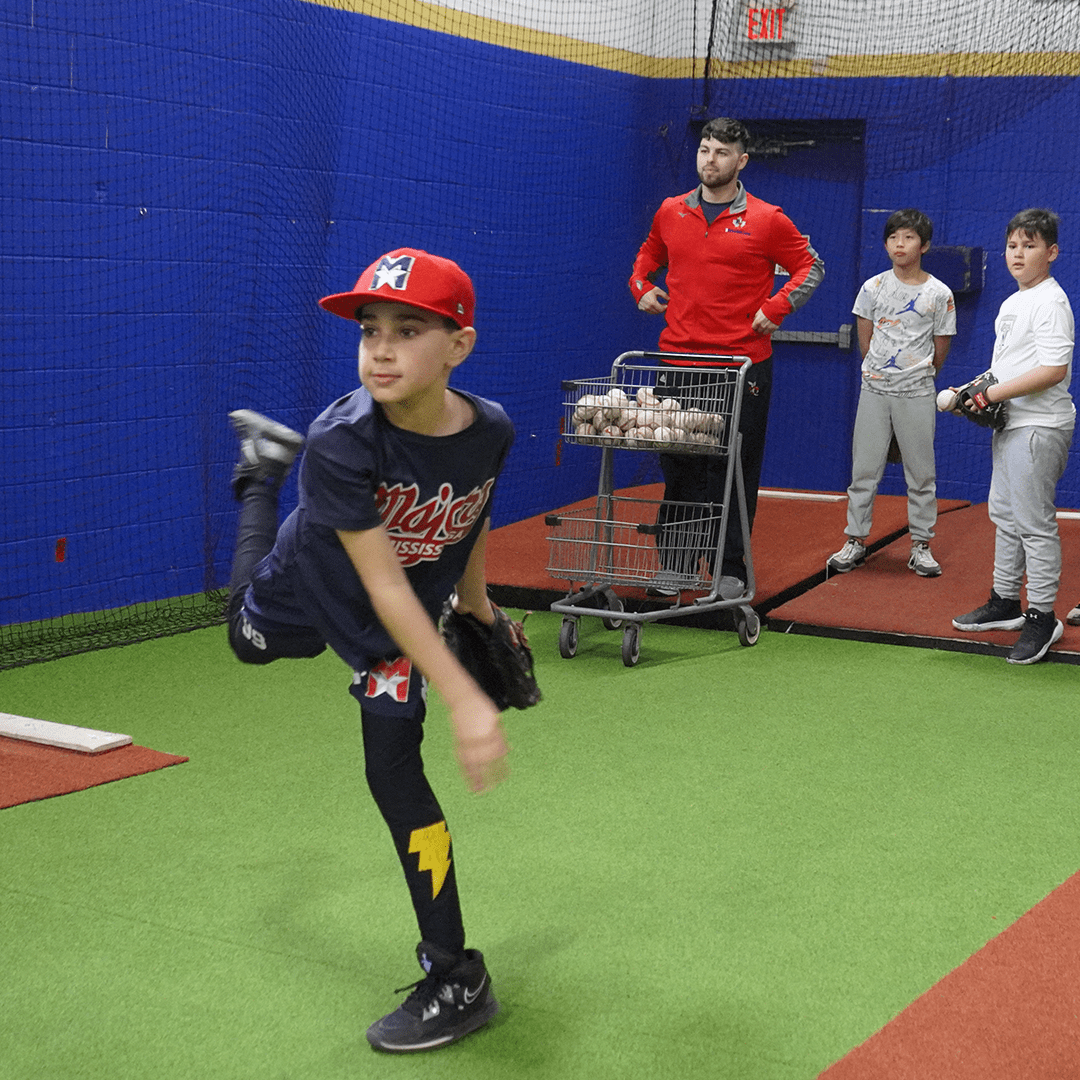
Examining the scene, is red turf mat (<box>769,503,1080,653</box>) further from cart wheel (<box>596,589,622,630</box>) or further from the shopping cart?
A: cart wheel (<box>596,589,622,630</box>)

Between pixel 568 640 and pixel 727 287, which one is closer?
pixel 568 640

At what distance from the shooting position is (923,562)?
6391mm

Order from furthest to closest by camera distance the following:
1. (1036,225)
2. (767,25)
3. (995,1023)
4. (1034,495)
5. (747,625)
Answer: (767,25), (747,625), (1034,495), (1036,225), (995,1023)

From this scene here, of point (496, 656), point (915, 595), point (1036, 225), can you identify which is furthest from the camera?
point (915, 595)

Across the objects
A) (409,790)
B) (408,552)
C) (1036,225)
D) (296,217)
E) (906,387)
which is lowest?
(409,790)

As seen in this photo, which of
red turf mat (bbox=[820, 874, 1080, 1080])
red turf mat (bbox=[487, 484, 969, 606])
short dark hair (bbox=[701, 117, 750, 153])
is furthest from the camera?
red turf mat (bbox=[487, 484, 969, 606])

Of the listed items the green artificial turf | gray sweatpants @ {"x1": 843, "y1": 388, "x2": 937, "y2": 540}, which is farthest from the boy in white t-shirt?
gray sweatpants @ {"x1": 843, "y1": 388, "x2": 937, "y2": 540}

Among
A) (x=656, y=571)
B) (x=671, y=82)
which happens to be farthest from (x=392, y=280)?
(x=671, y=82)

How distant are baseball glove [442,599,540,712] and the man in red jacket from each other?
2796 mm

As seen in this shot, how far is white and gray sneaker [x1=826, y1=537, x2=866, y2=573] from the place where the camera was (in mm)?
6434

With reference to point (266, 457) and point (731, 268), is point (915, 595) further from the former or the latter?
point (266, 457)

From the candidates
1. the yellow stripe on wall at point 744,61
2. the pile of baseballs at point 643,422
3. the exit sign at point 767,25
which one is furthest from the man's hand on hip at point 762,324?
the exit sign at point 767,25

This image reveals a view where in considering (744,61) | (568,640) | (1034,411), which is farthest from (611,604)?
(744,61)

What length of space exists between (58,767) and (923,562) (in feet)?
13.4
